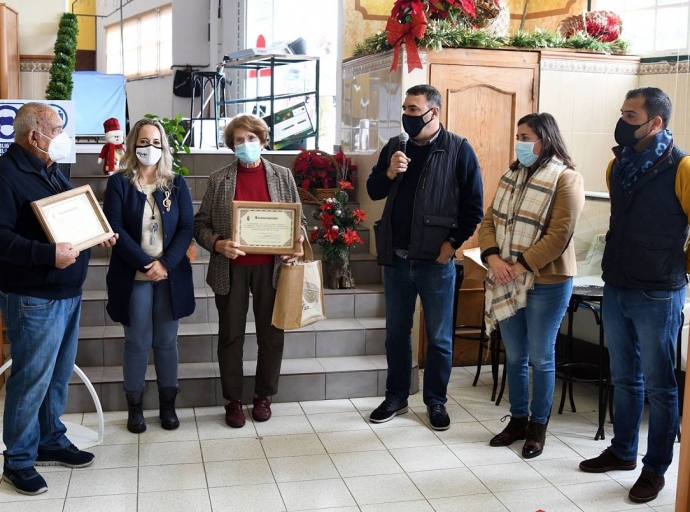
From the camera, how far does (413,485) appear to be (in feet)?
Result: 11.4

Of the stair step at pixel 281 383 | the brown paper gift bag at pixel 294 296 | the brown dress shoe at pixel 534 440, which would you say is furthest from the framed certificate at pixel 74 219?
the brown dress shoe at pixel 534 440

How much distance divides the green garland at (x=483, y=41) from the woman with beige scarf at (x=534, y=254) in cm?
162

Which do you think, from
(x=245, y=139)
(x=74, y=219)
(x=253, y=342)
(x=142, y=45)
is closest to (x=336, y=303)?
(x=253, y=342)

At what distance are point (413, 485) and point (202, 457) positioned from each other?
1.01 metres

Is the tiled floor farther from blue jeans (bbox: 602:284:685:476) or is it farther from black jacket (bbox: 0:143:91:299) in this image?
black jacket (bbox: 0:143:91:299)

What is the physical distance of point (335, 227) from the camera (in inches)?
200

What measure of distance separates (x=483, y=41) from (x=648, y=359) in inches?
104

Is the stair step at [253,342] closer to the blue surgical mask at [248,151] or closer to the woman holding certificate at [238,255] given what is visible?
the woman holding certificate at [238,255]

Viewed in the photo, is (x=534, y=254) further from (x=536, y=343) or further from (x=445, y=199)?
(x=445, y=199)

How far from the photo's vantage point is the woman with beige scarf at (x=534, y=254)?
356 cm

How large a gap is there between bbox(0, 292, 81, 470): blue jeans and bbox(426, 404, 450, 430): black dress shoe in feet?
6.18

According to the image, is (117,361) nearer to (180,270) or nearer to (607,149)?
(180,270)

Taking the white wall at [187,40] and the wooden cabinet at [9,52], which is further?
the white wall at [187,40]

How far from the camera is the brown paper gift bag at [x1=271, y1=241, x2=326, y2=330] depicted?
13.0ft
